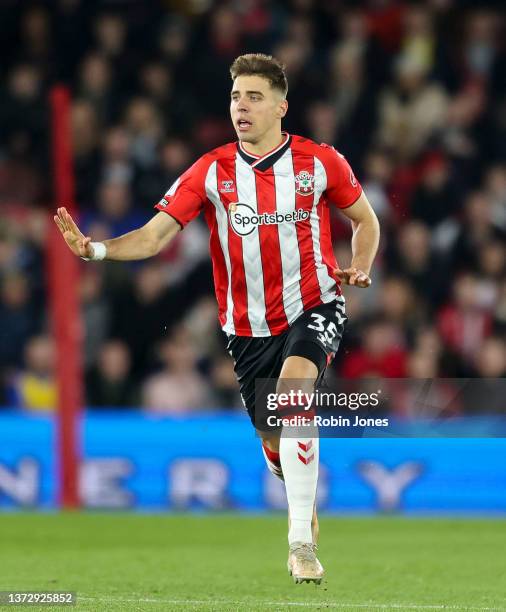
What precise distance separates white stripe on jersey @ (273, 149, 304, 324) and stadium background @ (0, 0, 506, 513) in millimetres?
3841

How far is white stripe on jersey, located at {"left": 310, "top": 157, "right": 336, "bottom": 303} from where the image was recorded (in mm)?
6742

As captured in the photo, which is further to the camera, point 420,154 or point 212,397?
point 420,154

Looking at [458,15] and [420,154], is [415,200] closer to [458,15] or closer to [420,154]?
[420,154]

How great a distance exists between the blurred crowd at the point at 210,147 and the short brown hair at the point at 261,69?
4.21 meters

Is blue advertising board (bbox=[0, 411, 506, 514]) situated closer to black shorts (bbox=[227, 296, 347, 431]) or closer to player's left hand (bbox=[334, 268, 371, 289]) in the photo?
black shorts (bbox=[227, 296, 347, 431])

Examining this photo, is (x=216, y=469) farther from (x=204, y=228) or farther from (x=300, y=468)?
(x=300, y=468)

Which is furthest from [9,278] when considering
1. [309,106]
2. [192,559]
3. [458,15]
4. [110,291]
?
[458,15]

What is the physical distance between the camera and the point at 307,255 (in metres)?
6.76

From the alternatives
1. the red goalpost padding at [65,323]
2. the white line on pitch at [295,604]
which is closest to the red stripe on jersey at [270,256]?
the white line on pitch at [295,604]

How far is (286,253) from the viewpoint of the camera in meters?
6.73

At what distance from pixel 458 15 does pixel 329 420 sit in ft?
27.7

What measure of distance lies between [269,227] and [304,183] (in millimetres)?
264
